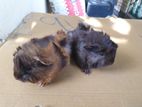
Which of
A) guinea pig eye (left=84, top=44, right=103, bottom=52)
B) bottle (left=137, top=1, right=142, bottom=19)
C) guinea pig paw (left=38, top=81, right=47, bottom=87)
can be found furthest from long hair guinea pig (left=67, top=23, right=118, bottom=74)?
bottle (left=137, top=1, right=142, bottom=19)

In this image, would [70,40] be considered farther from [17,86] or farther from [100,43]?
[17,86]

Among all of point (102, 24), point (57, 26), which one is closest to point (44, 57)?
point (57, 26)

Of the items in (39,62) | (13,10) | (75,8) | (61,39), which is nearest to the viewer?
(39,62)

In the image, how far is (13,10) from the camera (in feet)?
4.74

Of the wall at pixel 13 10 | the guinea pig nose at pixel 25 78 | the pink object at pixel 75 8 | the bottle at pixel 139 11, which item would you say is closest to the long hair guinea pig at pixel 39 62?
the guinea pig nose at pixel 25 78

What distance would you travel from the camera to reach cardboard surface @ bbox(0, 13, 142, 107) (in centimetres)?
62

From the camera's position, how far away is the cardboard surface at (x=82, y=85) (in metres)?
0.62

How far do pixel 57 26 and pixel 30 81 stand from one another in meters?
0.42

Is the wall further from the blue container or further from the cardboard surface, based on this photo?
the cardboard surface

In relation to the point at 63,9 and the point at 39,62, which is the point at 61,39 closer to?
the point at 39,62

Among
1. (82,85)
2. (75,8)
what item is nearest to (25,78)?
(82,85)

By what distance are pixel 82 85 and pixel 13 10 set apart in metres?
0.93

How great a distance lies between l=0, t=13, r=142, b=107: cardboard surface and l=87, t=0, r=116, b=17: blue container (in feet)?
2.11

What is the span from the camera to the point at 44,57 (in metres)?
0.64
